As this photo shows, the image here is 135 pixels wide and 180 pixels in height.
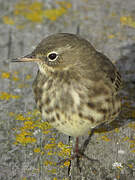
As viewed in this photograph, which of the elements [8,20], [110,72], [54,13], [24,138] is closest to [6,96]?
[24,138]

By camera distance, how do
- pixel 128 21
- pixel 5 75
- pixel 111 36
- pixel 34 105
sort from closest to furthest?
pixel 34 105 → pixel 5 75 → pixel 111 36 → pixel 128 21

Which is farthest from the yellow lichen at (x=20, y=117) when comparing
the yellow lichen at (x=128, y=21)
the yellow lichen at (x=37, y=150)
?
the yellow lichen at (x=128, y=21)

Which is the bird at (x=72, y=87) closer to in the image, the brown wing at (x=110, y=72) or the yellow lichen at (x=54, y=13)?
the brown wing at (x=110, y=72)

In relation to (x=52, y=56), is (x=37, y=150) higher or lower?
lower

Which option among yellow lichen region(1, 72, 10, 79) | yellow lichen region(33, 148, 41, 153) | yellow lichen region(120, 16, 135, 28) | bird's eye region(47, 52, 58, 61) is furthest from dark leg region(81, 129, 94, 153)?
yellow lichen region(120, 16, 135, 28)

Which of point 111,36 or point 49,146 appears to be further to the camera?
point 111,36

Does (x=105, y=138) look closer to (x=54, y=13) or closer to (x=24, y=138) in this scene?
(x=24, y=138)

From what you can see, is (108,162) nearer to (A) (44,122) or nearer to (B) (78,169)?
(B) (78,169)

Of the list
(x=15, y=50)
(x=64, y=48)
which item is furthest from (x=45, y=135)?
(x=15, y=50)

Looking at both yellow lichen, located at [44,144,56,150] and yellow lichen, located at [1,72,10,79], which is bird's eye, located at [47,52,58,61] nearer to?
yellow lichen, located at [44,144,56,150]
